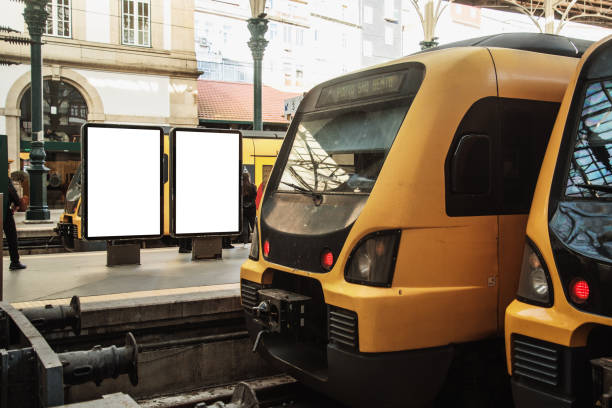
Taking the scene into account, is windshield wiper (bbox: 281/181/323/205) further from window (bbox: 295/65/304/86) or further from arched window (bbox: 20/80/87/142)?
window (bbox: 295/65/304/86)

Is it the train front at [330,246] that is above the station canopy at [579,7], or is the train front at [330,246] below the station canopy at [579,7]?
below

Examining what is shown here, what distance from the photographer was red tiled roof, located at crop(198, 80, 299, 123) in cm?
2622

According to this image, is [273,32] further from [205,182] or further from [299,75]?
[205,182]

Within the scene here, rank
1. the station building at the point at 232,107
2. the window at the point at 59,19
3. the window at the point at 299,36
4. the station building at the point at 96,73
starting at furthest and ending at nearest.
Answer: the window at the point at 299,36 → the station building at the point at 232,107 → the window at the point at 59,19 → the station building at the point at 96,73

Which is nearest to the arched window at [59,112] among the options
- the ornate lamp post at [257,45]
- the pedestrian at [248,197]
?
the ornate lamp post at [257,45]

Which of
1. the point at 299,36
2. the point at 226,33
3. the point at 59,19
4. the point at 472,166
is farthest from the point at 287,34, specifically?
the point at 472,166

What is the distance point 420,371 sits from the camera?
3.70 meters

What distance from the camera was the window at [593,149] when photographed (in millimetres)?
3176

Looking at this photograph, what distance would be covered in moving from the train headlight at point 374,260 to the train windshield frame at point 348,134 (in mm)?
377

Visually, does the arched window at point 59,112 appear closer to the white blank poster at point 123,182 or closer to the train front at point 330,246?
the white blank poster at point 123,182

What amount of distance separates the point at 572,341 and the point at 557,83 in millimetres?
2123

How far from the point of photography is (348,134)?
14.6ft

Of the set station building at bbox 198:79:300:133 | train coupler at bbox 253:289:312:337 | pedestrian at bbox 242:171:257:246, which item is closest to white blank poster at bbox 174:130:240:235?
pedestrian at bbox 242:171:257:246

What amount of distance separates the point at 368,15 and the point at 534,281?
41306 millimetres
